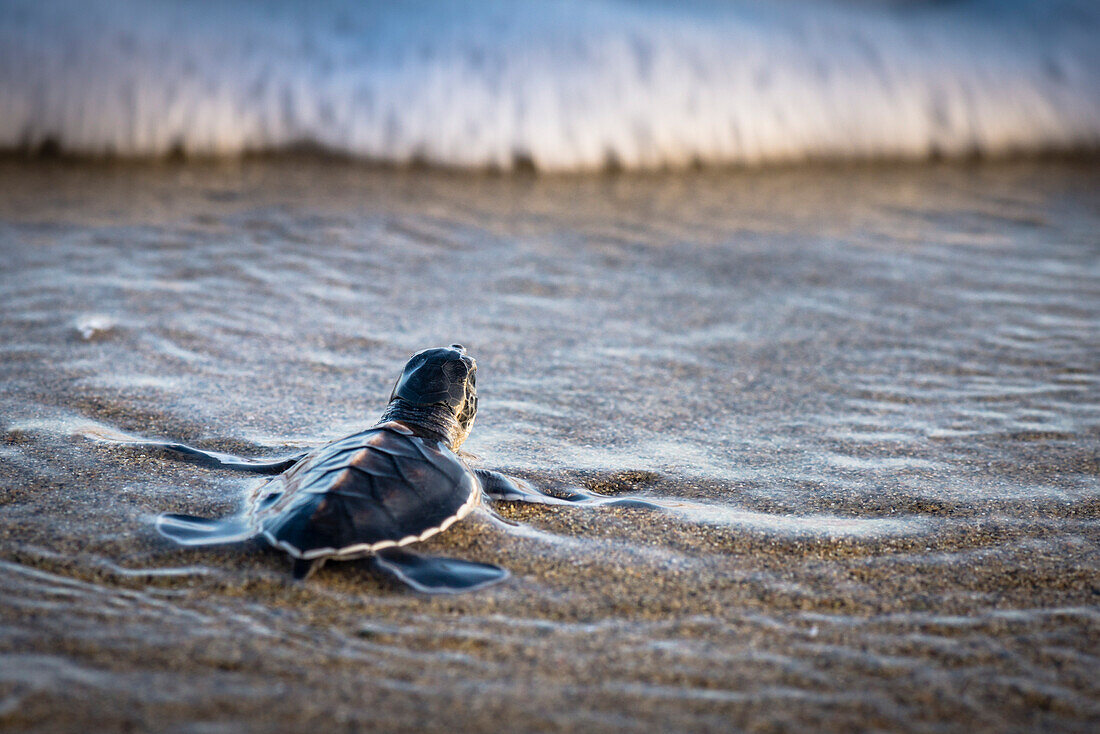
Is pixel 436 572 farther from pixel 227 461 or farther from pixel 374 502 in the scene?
pixel 227 461

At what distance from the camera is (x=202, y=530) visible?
197 centimetres

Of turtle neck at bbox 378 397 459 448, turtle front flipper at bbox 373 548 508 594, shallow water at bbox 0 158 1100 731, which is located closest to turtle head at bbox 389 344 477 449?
turtle neck at bbox 378 397 459 448

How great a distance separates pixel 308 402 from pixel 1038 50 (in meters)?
6.62

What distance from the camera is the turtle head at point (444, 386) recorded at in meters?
2.45

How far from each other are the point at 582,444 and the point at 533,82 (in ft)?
13.2

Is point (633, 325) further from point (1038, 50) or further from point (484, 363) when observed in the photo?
point (1038, 50)

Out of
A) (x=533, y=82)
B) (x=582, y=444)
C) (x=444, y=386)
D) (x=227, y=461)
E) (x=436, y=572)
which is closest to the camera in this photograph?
(x=436, y=572)

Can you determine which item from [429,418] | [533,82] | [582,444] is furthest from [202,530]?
[533,82]

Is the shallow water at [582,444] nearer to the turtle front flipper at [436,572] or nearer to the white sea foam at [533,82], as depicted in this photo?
the turtle front flipper at [436,572]

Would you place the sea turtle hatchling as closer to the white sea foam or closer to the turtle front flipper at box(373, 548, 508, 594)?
the turtle front flipper at box(373, 548, 508, 594)

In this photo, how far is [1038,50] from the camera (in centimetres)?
719

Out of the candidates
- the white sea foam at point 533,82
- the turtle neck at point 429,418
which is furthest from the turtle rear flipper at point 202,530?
the white sea foam at point 533,82

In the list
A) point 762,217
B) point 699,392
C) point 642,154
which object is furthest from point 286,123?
point 699,392

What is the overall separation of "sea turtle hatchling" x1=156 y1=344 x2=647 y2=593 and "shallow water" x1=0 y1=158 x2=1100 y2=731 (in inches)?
2.2
